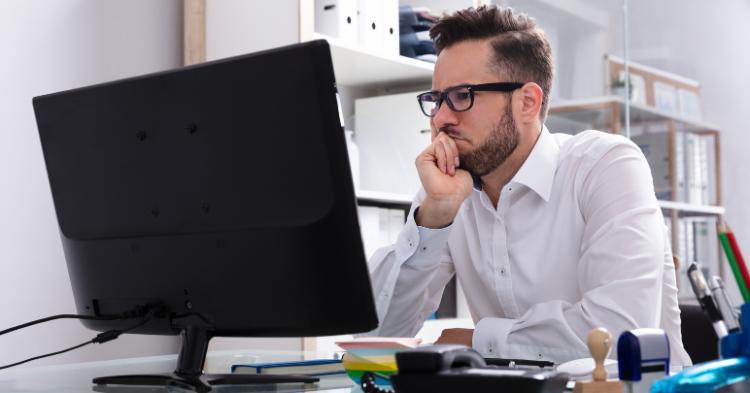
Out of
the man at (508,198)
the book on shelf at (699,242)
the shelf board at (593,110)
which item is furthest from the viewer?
the book on shelf at (699,242)

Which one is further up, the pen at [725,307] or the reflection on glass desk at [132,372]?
the pen at [725,307]

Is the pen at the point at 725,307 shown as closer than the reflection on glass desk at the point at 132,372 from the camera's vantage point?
Yes

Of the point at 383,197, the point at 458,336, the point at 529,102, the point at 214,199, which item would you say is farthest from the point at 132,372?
the point at 383,197

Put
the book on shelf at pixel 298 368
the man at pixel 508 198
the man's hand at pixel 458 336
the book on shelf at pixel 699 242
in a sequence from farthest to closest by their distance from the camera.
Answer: the book on shelf at pixel 699 242
the man at pixel 508 198
the man's hand at pixel 458 336
the book on shelf at pixel 298 368

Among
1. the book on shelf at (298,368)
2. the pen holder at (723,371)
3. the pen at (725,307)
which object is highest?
the pen at (725,307)

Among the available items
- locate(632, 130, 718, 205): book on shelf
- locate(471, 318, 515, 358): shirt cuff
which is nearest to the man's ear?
locate(471, 318, 515, 358): shirt cuff

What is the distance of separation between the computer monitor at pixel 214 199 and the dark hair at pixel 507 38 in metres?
1.01

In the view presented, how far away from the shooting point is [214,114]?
3.76ft

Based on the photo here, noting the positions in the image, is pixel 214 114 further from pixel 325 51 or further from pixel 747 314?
pixel 747 314

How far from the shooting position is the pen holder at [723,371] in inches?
27.0

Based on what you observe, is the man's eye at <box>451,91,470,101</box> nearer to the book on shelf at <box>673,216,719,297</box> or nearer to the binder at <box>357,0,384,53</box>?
the binder at <box>357,0,384,53</box>

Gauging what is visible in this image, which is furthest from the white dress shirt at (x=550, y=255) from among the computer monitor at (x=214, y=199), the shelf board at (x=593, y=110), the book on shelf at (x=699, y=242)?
the book on shelf at (x=699, y=242)

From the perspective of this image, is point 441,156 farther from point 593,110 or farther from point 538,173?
point 593,110

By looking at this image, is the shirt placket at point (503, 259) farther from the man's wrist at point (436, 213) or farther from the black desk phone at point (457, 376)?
the black desk phone at point (457, 376)
